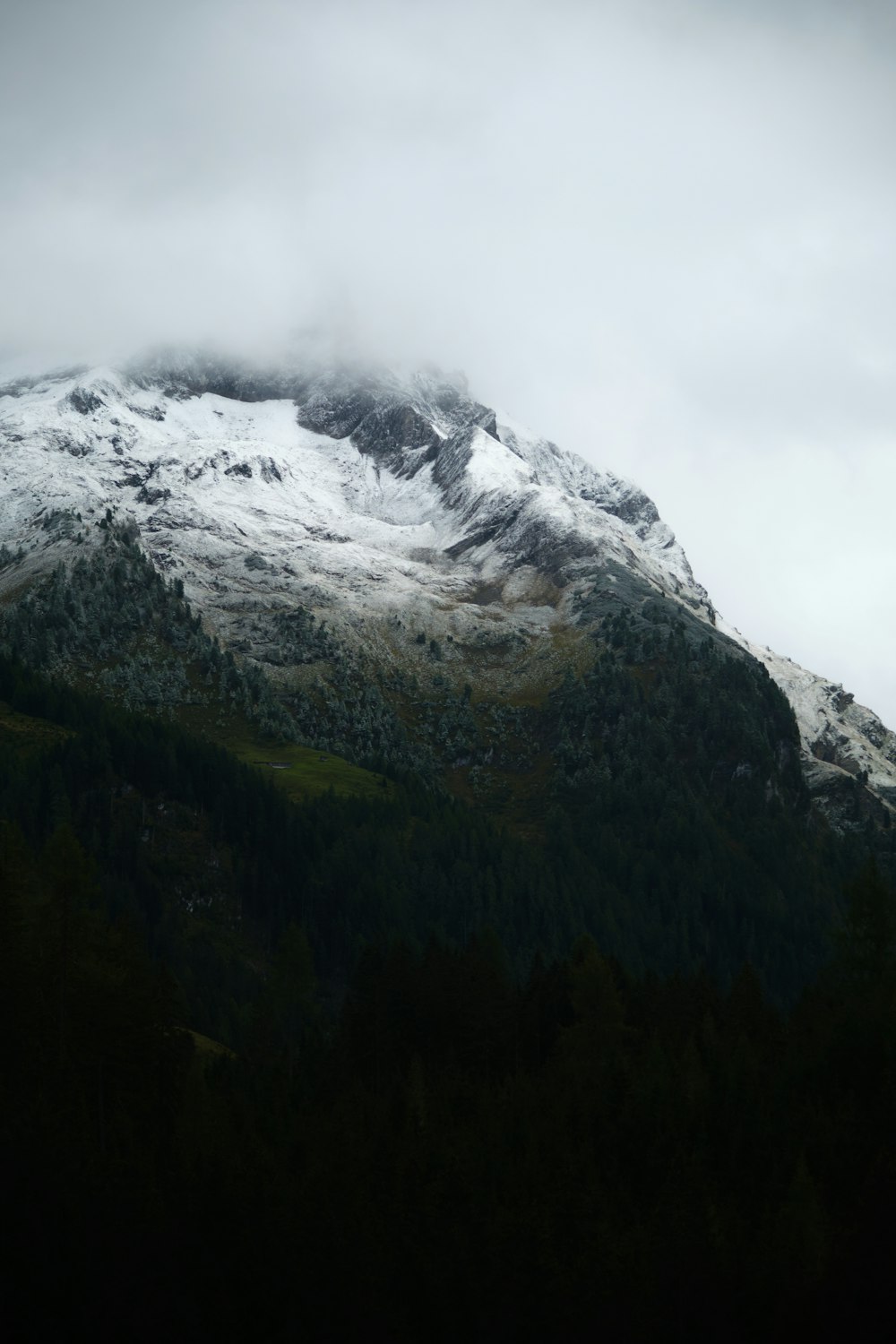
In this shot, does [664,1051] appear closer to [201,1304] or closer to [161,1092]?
[161,1092]

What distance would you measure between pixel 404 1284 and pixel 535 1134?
57.1 feet

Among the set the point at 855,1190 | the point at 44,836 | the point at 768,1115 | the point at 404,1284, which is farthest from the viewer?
the point at 44,836

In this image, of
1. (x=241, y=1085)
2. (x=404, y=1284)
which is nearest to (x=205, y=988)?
(x=241, y=1085)

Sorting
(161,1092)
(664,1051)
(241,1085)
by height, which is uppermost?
(664,1051)

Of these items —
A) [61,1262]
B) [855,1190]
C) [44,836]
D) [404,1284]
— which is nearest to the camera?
[61,1262]

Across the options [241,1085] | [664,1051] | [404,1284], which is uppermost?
[664,1051]

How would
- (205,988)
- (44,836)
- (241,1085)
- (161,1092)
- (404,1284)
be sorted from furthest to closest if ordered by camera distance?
1. (44,836)
2. (205,988)
3. (241,1085)
4. (161,1092)
5. (404,1284)

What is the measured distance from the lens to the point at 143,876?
179m

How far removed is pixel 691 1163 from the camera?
61.9 metres

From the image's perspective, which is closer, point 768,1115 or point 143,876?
point 768,1115

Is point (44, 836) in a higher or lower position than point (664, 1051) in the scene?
lower

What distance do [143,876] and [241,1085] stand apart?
304 ft

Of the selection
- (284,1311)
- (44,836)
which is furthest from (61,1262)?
(44,836)

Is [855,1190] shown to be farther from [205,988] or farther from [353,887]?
[353,887]
